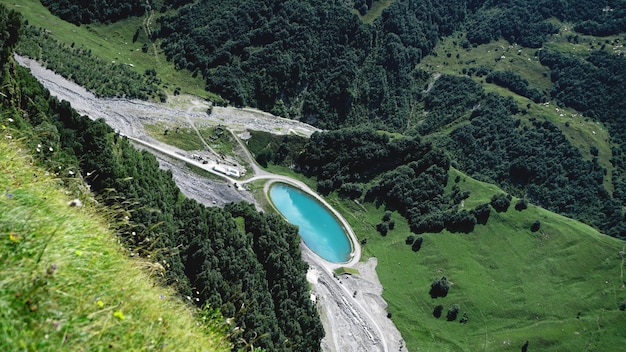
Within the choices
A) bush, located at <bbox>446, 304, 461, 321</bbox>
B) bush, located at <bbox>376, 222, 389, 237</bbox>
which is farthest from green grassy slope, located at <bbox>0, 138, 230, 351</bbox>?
bush, located at <bbox>376, 222, 389, 237</bbox>

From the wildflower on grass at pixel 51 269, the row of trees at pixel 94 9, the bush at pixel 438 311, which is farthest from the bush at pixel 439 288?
the row of trees at pixel 94 9

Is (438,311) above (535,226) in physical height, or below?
below

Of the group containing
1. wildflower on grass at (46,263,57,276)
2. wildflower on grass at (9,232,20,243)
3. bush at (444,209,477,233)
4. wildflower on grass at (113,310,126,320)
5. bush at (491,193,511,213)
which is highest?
wildflower on grass at (9,232,20,243)

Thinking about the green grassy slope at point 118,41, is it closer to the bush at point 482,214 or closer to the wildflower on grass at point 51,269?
the bush at point 482,214

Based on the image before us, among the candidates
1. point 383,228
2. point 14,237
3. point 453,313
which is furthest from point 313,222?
point 14,237

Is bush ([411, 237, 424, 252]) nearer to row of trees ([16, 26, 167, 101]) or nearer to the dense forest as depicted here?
the dense forest

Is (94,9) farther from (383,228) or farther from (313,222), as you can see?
(383,228)
